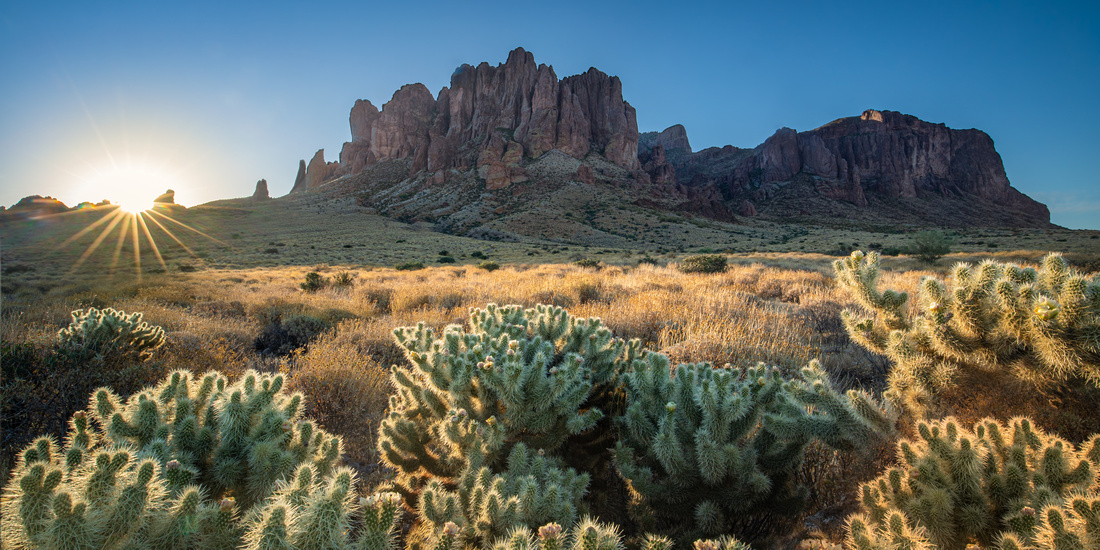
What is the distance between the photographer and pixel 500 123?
97.9 meters

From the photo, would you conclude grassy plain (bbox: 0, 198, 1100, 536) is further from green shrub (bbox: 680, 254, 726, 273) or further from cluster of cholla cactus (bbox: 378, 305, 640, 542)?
green shrub (bbox: 680, 254, 726, 273)

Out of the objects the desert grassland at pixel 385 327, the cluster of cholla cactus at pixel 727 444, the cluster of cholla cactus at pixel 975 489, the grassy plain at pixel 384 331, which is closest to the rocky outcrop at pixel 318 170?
the grassy plain at pixel 384 331

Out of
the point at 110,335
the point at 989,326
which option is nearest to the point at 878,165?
the point at 989,326

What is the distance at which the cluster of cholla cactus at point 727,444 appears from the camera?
8.28ft

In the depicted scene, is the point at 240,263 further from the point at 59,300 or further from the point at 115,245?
the point at 59,300

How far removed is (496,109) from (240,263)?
85.8m

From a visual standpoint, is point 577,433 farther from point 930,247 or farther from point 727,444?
point 930,247

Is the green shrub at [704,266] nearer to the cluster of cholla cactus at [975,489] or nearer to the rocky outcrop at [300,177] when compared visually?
the cluster of cholla cactus at [975,489]

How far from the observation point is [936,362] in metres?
2.98

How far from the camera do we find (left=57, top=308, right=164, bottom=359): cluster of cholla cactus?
179 inches

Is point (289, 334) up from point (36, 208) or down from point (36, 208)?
down

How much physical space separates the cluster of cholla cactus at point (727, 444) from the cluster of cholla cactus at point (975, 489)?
425 mm

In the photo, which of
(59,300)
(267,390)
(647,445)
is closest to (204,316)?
(59,300)

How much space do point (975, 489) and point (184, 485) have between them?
394cm
